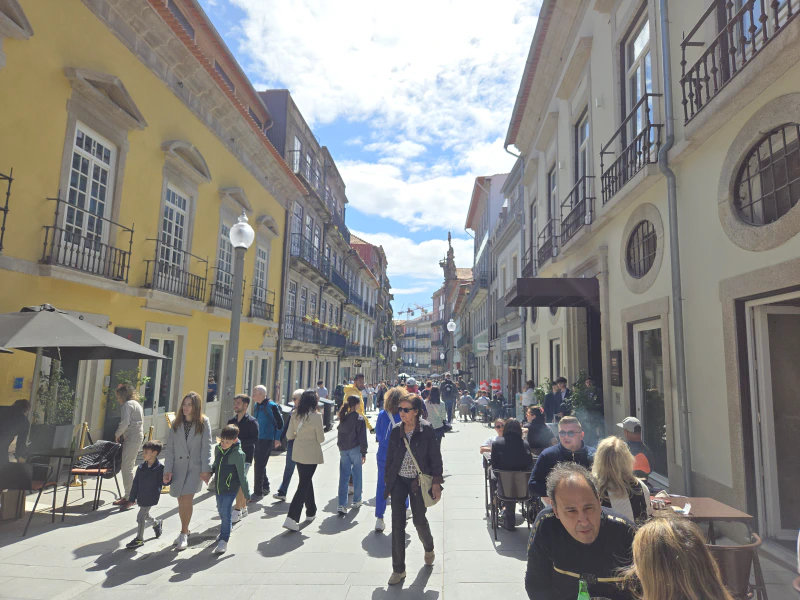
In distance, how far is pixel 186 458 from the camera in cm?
538

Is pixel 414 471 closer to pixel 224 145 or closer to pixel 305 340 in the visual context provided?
pixel 224 145

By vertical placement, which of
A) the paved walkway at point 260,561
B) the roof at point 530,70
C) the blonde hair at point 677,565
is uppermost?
the roof at point 530,70

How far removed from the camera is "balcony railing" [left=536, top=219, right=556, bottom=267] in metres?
12.7

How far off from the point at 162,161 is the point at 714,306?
10604 millimetres

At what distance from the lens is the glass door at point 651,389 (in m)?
7.10

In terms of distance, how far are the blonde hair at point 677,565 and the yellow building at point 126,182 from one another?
6.83 meters

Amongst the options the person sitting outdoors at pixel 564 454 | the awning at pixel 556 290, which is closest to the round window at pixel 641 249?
the awning at pixel 556 290

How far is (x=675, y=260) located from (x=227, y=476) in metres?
5.98

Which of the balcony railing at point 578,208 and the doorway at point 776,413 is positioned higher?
the balcony railing at point 578,208

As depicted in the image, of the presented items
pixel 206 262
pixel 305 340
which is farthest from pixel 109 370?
pixel 305 340

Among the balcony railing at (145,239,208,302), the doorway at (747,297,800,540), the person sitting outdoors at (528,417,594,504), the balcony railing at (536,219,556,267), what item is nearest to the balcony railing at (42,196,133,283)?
the balcony railing at (145,239,208,302)

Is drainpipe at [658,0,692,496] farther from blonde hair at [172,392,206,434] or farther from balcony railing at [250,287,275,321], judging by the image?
balcony railing at [250,287,275,321]

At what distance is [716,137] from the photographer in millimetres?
5500

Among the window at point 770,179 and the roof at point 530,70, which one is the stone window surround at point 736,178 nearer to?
the window at point 770,179
